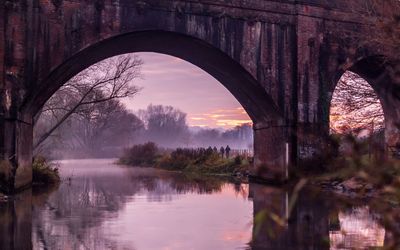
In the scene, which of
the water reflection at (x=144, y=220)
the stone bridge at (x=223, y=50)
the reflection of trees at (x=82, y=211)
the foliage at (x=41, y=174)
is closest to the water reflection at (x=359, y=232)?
the water reflection at (x=144, y=220)

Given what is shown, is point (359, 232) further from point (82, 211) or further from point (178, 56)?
point (178, 56)

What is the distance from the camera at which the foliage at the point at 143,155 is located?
47.7m

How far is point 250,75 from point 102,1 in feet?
21.6

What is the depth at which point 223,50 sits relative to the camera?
810 inches

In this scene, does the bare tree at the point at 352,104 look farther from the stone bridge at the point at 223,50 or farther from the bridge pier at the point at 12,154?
the bridge pier at the point at 12,154

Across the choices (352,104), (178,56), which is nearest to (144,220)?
(178,56)

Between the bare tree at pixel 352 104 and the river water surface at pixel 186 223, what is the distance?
24.1ft

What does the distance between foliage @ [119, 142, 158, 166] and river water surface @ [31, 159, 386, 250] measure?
2932 centimetres

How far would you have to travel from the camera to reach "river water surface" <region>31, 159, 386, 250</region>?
8.95 metres

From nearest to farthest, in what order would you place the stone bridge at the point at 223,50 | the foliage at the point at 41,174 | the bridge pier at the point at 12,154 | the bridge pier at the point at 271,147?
the bridge pier at the point at 12,154
the stone bridge at the point at 223,50
the bridge pier at the point at 271,147
the foliage at the point at 41,174

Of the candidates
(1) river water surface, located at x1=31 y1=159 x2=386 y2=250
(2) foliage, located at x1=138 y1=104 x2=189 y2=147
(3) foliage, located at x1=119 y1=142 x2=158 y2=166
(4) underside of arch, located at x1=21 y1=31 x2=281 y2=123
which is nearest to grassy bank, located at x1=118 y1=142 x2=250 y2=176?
(3) foliage, located at x1=119 y1=142 x2=158 y2=166

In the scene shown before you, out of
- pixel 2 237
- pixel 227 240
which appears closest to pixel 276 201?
pixel 227 240

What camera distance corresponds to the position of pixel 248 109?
24.4 meters

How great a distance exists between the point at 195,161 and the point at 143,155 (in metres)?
14.9
